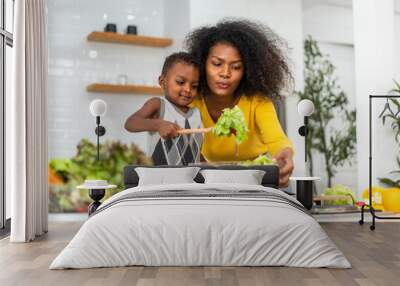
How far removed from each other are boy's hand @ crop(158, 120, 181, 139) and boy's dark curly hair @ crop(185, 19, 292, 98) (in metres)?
0.55

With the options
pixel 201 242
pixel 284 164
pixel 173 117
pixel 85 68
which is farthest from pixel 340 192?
pixel 201 242

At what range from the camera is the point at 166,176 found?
21.1 feet

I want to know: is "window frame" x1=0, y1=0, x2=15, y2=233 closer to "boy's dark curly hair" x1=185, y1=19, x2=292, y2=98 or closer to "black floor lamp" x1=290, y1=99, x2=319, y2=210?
"boy's dark curly hair" x1=185, y1=19, x2=292, y2=98

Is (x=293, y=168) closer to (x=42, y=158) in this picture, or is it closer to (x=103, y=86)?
(x=103, y=86)

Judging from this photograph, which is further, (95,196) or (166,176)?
(95,196)

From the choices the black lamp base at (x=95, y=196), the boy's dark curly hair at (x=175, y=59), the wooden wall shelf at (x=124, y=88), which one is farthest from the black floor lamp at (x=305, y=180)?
the black lamp base at (x=95, y=196)

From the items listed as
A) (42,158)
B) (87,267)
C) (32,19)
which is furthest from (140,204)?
(32,19)

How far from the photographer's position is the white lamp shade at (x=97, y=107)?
7266mm

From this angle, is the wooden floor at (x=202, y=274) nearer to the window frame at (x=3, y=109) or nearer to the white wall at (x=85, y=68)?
the window frame at (x=3, y=109)

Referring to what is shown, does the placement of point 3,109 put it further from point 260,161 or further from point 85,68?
point 260,161

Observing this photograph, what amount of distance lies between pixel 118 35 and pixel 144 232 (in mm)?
3712

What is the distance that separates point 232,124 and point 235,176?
1115 mm

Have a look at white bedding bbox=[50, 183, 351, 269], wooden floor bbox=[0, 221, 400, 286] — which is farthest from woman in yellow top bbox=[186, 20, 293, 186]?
white bedding bbox=[50, 183, 351, 269]

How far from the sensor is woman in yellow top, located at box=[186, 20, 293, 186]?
287 inches
